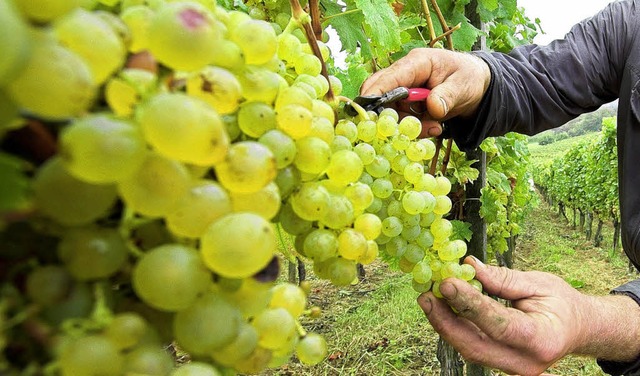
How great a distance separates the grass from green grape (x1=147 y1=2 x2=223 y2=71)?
4681mm

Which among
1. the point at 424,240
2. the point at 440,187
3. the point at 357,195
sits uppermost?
the point at 357,195

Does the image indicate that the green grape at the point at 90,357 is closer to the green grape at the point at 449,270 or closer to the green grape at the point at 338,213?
the green grape at the point at 338,213

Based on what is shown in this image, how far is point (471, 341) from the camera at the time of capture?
137 cm

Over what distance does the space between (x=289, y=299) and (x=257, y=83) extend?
0.23 metres

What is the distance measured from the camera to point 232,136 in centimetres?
52

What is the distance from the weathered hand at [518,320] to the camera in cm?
124

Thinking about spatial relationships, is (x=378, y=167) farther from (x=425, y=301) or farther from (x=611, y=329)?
(x=611, y=329)

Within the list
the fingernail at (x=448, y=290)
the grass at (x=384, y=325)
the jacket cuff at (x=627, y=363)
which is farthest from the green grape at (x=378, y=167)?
the grass at (x=384, y=325)

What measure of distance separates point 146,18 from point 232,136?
0.55ft

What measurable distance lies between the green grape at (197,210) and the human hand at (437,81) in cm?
119

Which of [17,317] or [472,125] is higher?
[17,317]

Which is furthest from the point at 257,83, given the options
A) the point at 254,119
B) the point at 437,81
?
the point at 437,81

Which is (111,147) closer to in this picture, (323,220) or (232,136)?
(232,136)

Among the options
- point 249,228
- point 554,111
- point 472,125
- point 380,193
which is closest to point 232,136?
point 249,228
